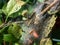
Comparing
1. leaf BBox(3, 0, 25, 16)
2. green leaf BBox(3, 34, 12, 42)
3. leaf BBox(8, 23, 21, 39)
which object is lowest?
green leaf BBox(3, 34, 12, 42)

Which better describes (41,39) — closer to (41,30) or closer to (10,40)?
(41,30)

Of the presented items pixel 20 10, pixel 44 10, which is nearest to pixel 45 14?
pixel 44 10

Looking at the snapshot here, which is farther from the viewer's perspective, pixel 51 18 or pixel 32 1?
pixel 32 1

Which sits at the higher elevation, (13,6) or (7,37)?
(13,6)

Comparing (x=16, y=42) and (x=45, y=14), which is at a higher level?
(x=45, y=14)

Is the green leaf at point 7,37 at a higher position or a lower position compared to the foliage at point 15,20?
lower

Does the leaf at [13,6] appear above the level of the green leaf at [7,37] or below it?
above

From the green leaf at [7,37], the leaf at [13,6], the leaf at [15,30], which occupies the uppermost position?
the leaf at [13,6]

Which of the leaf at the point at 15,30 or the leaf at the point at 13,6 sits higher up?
the leaf at the point at 13,6

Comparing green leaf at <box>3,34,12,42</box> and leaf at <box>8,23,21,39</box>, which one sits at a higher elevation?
leaf at <box>8,23,21,39</box>

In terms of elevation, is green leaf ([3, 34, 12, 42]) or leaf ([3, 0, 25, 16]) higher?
leaf ([3, 0, 25, 16])

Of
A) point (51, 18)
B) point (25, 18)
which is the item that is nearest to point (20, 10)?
point (25, 18)
